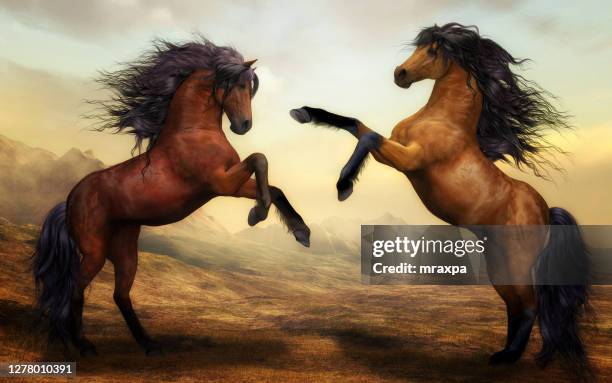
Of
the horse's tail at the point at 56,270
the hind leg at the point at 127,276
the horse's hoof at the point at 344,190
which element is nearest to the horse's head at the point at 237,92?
the horse's hoof at the point at 344,190

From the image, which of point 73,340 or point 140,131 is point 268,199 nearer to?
point 140,131

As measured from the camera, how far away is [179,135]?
20.0ft

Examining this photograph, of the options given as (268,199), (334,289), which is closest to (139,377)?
(268,199)

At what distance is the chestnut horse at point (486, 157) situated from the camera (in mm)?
5852

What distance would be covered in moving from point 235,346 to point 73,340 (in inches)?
60.3

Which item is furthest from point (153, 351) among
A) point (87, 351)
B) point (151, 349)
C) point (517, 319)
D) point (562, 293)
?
point (562, 293)

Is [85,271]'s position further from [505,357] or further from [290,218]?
[505,357]

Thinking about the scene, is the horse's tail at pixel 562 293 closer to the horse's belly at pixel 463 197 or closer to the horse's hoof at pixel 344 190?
the horse's belly at pixel 463 197

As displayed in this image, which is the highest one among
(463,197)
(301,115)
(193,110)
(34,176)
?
(34,176)

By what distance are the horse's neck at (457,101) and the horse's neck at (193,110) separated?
6.52 ft

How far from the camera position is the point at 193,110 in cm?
618

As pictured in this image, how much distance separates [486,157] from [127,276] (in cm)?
360

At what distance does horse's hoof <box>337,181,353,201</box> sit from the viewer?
5.35m

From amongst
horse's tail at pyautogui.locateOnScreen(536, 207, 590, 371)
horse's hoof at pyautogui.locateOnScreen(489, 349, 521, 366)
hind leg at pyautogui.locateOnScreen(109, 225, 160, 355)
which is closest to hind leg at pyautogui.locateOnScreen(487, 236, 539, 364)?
horse's hoof at pyautogui.locateOnScreen(489, 349, 521, 366)
